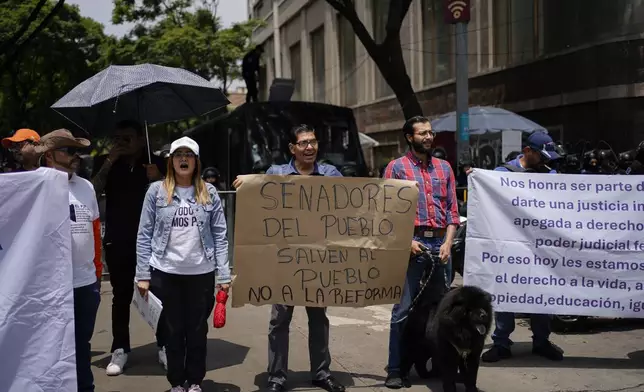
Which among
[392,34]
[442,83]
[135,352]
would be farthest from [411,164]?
[442,83]

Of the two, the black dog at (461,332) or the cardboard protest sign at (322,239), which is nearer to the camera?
the black dog at (461,332)

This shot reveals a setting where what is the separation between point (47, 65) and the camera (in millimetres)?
27297

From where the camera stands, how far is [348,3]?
14719 mm

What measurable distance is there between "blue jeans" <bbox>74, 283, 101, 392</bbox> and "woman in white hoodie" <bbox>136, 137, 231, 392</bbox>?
368 millimetres

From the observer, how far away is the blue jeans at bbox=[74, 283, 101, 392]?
4.46 m

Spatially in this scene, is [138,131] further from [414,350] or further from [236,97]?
[236,97]

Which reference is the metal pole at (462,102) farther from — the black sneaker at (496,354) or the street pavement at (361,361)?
the black sneaker at (496,354)

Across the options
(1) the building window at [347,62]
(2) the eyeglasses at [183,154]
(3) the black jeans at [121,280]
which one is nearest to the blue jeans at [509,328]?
(2) the eyeglasses at [183,154]

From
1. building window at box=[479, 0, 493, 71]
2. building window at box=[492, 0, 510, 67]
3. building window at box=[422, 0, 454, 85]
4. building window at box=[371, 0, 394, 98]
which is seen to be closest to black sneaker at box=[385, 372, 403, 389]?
building window at box=[492, 0, 510, 67]

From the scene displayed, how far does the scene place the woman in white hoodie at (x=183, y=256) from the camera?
4785 mm

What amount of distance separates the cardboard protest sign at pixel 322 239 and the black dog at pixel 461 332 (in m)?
0.53

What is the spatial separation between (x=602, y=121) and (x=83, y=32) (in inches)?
807

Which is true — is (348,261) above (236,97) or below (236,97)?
below

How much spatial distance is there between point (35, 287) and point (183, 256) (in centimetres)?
106
